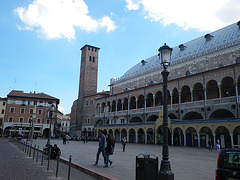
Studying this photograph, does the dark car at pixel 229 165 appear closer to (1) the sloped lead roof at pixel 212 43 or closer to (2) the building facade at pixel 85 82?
(1) the sloped lead roof at pixel 212 43

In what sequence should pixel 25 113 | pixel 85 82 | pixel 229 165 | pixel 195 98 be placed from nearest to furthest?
pixel 229 165 < pixel 195 98 < pixel 25 113 < pixel 85 82

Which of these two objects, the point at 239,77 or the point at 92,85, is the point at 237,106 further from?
the point at 92,85

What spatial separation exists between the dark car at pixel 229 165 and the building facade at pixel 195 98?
2013cm

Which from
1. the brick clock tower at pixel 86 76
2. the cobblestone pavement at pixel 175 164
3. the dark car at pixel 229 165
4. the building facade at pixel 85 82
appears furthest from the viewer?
the brick clock tower at pixel 86 76

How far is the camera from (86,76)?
64500 millimetres

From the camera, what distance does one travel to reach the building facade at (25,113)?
Answer: 54.6 m

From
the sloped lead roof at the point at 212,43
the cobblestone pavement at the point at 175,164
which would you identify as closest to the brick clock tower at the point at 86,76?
the sloped lead roof at the point at 212,43

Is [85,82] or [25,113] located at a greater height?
[85,82]

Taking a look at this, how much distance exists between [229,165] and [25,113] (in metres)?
59.1

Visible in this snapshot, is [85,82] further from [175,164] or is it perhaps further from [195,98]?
[175,164]

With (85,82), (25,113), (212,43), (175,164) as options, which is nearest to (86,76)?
(85,82)

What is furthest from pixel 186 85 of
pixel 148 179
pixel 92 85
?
pixel 92 85

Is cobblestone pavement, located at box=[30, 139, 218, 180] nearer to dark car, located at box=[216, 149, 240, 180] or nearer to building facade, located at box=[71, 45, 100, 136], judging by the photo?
dark car, located at box=[216, 149, 240, 180]

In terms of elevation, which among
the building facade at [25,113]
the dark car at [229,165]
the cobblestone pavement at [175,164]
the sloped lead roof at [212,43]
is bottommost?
the cobblestone pavement at [175,164]
